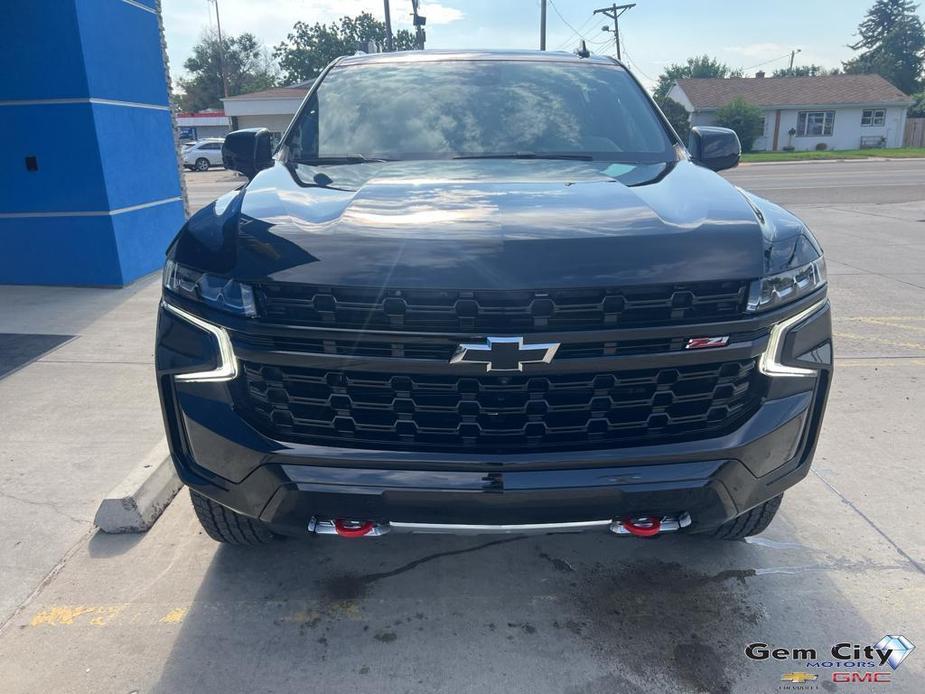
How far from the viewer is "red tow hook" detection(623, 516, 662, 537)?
2150mm

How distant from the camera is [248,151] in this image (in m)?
3.47

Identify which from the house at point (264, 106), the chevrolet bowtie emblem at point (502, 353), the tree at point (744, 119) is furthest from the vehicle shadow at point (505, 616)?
the tree at point (744, 119)

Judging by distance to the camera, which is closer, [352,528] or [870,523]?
[352,528]

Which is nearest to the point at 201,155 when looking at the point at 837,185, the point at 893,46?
the point at 837,185

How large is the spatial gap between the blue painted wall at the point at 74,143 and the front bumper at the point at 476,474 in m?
5.81

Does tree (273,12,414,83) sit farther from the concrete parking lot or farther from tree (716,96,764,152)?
the concrete parking lot

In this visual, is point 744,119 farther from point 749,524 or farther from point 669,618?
point 669,618

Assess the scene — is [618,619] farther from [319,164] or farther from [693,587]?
[319,164]

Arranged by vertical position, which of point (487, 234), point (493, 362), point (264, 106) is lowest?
point (493, 362)

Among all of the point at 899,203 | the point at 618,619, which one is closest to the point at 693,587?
the point at 618,619

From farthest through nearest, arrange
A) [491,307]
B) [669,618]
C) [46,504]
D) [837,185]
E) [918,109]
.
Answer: [918,109], [837,185], [46,504], [669,618], [491,307]

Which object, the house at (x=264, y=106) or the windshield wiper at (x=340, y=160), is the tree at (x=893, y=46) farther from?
Answer: the windshield wiper at (x=340, y=160)

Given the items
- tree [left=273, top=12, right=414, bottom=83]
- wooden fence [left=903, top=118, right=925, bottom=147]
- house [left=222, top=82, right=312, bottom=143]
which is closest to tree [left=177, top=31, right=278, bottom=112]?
tree [left=273, top=12, right=414, bottom=83]

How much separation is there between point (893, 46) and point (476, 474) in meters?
101
